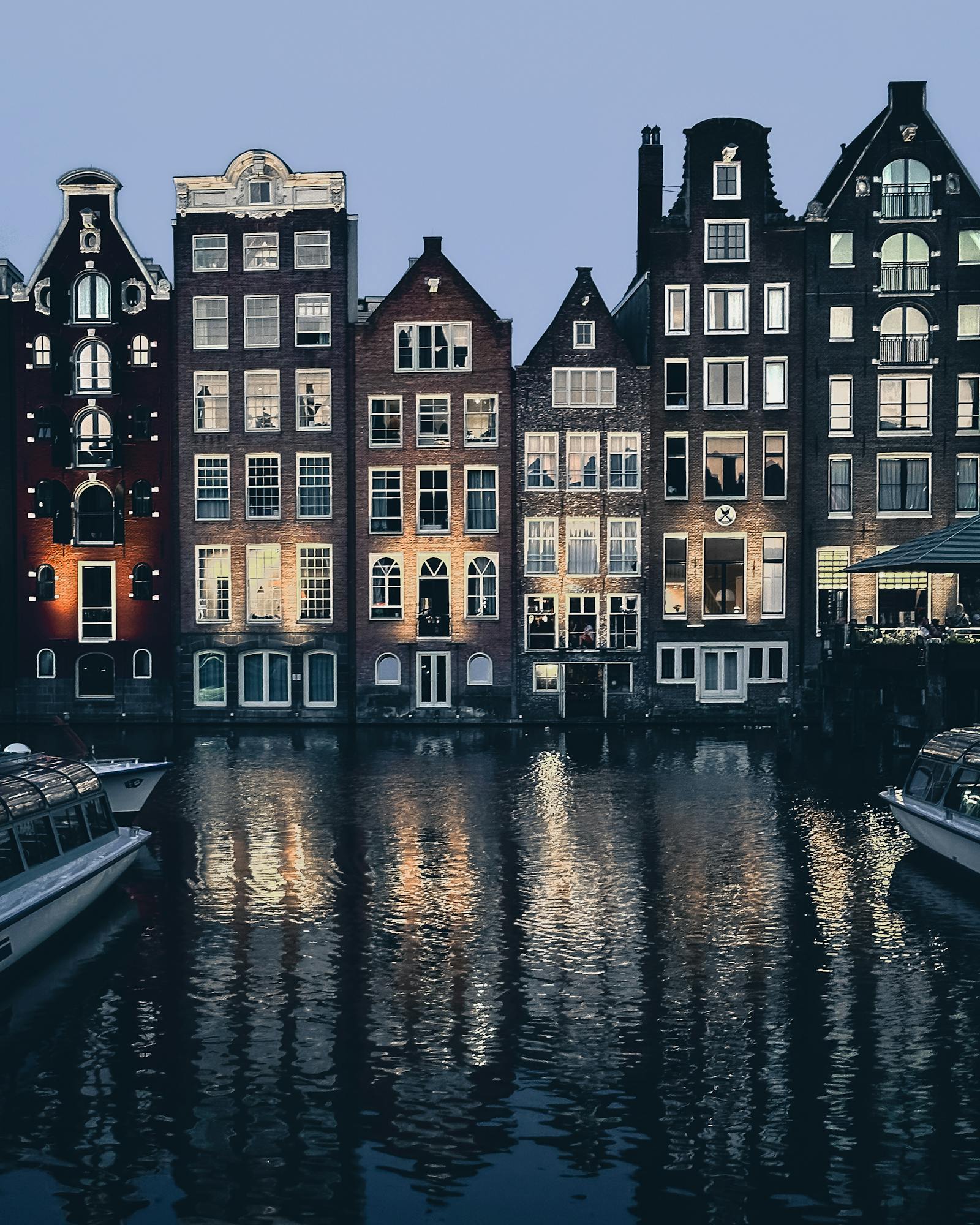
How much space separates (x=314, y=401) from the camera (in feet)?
199

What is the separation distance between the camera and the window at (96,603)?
2391 inches

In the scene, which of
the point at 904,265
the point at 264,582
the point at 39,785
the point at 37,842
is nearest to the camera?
the point at 37,842

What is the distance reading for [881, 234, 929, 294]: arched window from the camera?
59.1 metres

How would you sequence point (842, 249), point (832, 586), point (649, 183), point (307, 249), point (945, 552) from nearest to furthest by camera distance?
point (945, 552) < point (842, 249) < point (832, 586) < point (307, 249) < point (649, 183)

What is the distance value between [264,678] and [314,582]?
5188mm

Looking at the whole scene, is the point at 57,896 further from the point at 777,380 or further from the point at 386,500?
the point at 777,380

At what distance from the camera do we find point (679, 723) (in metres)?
58.7

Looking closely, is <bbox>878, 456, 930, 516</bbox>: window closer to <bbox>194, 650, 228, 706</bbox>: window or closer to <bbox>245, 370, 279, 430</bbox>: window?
<bbox>245, 370, 279, 430</bbox>: window

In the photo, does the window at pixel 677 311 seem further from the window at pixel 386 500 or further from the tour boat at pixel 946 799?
the tour boat at pixel 946 799

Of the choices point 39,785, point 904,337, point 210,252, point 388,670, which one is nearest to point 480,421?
point 388,670

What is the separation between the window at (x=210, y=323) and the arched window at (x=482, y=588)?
16148mm

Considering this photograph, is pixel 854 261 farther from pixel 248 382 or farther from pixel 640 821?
pixel 640 821

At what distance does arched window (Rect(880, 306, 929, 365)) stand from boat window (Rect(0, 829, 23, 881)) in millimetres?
48734

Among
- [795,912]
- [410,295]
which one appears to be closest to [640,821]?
[795,912]
